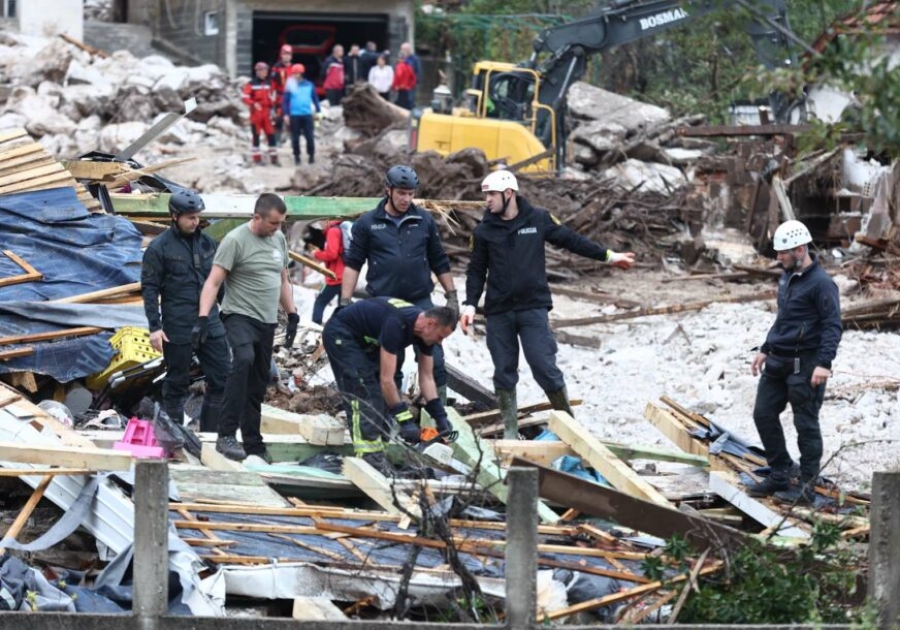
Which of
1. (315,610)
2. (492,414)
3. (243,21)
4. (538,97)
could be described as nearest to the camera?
(315,610)

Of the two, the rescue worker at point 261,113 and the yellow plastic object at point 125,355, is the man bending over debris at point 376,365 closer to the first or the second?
the yellow plastic object at point 125,355

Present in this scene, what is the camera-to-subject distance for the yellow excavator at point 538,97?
2316 centimetres

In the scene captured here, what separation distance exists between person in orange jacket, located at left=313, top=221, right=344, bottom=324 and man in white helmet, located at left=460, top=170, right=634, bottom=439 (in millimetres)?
4643

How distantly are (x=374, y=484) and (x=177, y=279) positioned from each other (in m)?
2.44

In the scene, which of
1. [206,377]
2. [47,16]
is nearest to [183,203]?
[206,377]

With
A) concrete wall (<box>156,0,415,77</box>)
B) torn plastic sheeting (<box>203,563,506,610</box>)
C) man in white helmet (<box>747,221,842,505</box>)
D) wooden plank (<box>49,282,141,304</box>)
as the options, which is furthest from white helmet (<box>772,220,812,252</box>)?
concrete wall (<box>156,0,415,77</box>)

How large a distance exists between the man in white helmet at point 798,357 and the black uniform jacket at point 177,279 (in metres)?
3.61

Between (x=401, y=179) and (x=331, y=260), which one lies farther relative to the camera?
(x=331, y=260)

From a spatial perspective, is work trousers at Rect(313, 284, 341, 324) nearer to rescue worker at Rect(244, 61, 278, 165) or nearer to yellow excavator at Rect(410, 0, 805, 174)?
yellow excavator at Rect(410, 0, 805, 174)

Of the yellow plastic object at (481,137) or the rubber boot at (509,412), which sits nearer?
the rubber boot at (509,412)

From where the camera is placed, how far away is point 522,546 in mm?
6613

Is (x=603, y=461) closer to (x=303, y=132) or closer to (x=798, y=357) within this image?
(x=798, y=357)

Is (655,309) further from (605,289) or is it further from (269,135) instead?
(269,135)

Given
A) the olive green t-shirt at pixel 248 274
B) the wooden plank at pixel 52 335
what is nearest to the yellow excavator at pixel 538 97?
the wooden plank at pixel 52 335
